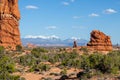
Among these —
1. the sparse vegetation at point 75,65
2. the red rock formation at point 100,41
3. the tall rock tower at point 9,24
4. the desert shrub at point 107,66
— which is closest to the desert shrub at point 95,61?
the sparse vegetation at point 75,65

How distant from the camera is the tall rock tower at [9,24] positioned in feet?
186

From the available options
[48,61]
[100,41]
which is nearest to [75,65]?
[48,61]

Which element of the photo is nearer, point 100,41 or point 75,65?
point 75,65

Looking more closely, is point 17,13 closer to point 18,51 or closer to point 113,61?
point 18,51

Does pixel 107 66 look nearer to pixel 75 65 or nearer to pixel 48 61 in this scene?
pixel 75 65

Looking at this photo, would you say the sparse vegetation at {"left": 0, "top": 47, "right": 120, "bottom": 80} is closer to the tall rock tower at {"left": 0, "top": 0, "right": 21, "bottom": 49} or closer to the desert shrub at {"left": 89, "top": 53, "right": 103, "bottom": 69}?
the desert shrub at {"left": 89, "top": 53, "right": 103, "bottom": 69}

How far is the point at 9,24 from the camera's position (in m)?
57.4

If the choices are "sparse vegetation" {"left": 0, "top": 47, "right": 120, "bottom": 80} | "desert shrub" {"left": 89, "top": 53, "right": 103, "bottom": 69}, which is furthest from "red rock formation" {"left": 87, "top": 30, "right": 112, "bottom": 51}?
"desert shrub" {"left": 89, "top": 53, "right": 103, "bottom": 69}

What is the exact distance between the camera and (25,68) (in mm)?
39844

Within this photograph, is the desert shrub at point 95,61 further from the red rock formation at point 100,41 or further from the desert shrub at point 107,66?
the red rock formation at point 100,41

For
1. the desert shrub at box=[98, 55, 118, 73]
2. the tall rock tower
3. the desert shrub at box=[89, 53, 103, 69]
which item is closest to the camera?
the desert shrub at box=[98, 55, 118, 73]

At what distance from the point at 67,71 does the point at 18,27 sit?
24.0m

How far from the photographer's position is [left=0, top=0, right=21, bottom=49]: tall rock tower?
56.8 meters

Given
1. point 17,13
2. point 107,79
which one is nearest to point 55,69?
point 107,79
